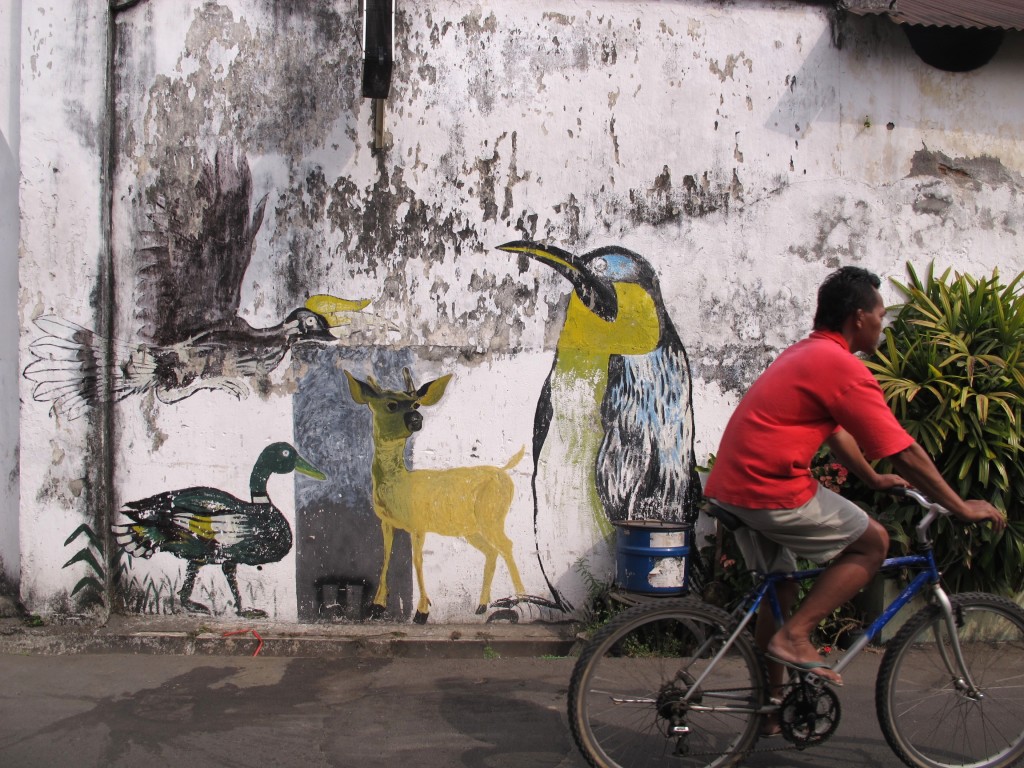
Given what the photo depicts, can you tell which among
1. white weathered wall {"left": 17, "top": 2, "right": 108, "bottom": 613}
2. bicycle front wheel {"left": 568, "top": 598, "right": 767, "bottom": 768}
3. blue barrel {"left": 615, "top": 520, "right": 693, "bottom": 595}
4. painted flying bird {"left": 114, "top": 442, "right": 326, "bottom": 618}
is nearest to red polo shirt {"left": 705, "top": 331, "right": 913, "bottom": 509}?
bicycle front wheel {"left": 568, "top": 598, "right": 767, "bottom": 768}

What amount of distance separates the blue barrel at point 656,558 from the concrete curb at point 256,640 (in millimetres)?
559

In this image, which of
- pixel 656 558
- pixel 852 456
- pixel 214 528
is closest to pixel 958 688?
pixel 852 456

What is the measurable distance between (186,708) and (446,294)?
8.97 ft

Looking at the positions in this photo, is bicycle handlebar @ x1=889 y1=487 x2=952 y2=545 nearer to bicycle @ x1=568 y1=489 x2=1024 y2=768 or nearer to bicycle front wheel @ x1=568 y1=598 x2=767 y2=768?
bicycle @ x1=568 y1=489 x2=1024 y2=768

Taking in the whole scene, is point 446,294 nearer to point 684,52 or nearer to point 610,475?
point 610,475

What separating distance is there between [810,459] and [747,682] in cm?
90

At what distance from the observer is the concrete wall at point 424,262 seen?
513 centimetres

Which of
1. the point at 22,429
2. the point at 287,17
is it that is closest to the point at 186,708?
the point at 22,429

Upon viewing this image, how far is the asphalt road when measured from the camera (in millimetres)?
3654

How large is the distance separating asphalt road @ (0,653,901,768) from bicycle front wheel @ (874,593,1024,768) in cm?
27

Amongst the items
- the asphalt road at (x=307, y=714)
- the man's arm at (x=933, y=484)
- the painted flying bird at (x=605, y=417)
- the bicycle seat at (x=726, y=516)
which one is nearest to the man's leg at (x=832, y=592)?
the man's arm at (x=933, y=484)

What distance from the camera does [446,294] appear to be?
536cm

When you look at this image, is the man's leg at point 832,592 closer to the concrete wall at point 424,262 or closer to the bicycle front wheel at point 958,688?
the bicycle front wheel at point 958,688

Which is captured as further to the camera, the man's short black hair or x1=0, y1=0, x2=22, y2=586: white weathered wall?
x1=0, y1=0, x2=22, y2=586: white weathered wall
